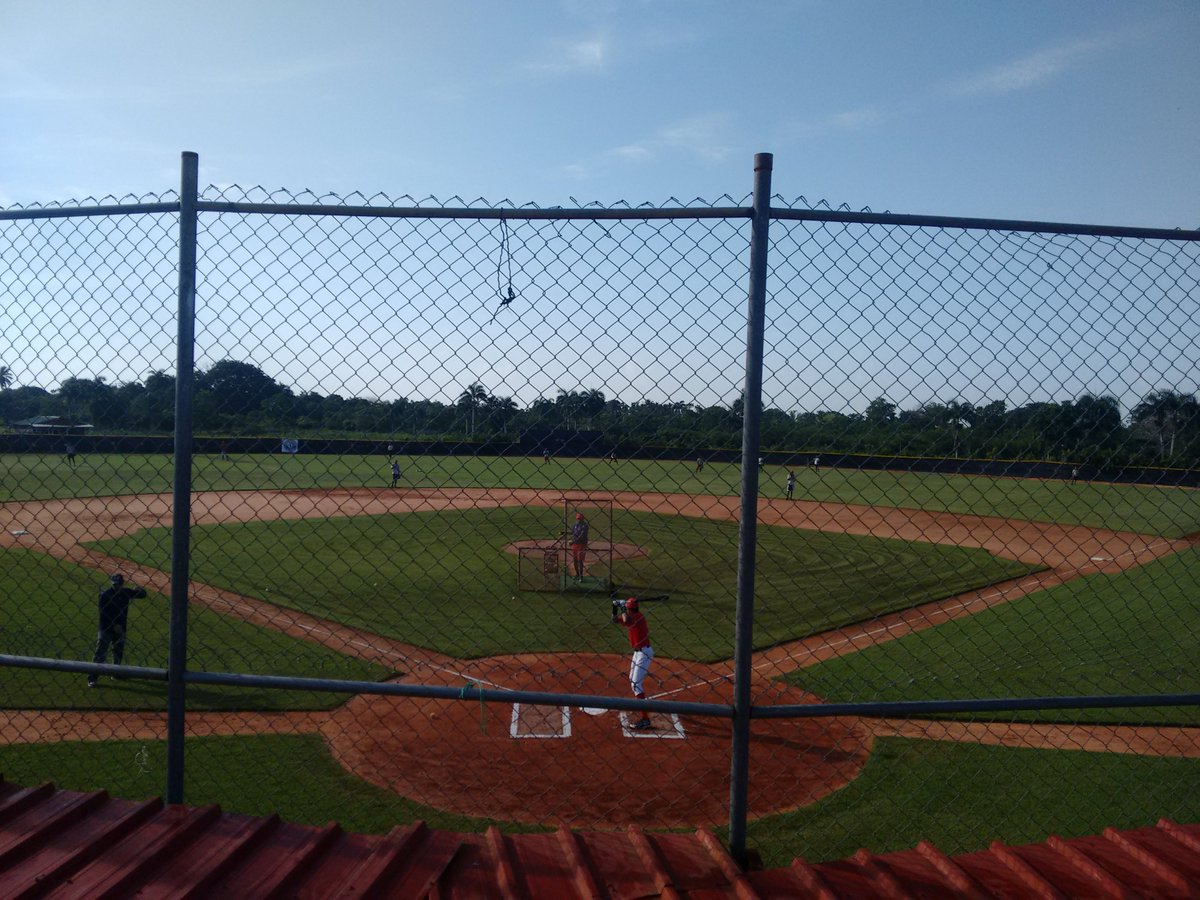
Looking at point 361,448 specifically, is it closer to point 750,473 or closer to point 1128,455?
point 750,473

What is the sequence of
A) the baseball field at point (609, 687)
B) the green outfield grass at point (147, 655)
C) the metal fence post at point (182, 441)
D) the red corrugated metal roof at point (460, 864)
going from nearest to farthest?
the red corrugated metal roof at point (460, 864) < the metal fence post at point (182, 441) < the baseball field at point (609, 687) < the green outfield grass at point (147, 655)

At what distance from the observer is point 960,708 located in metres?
2.83

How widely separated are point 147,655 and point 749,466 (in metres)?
12.3

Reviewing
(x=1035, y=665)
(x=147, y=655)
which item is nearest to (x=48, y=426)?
(x=147, y=655)

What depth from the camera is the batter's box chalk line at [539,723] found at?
9.09 metres

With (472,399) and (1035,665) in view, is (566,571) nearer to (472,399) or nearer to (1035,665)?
(1035,665)

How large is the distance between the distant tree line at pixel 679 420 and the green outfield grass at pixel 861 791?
4.52 m

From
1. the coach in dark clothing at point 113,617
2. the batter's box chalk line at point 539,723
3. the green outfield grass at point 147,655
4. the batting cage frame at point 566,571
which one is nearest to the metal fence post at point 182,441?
the green outfield grass at point 147,655

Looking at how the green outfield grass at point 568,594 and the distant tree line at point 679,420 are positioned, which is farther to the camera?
the green outfield grass at point 568,594

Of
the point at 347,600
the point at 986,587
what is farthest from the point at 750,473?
the point at 986,587

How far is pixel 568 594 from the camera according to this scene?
17.2m

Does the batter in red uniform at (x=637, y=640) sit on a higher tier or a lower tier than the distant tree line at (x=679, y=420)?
lower

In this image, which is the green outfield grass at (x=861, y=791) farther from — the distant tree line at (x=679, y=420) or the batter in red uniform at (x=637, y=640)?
the distant tree line at (x=679, y=420)

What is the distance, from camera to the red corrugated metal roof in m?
2.37
